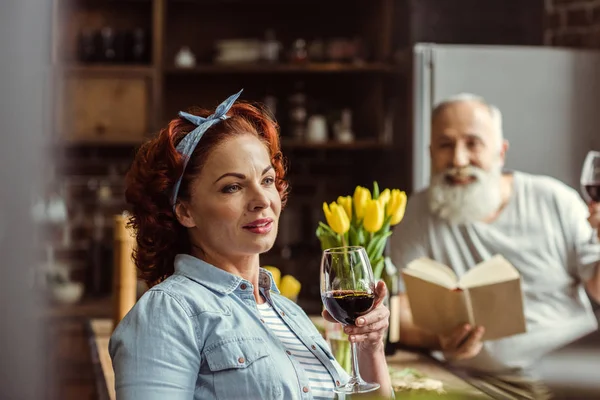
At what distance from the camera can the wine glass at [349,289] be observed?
3.40 feet

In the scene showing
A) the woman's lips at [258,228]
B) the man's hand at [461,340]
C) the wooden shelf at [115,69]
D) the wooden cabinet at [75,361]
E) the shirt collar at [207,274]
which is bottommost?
the wooden cabinet at [75,361]

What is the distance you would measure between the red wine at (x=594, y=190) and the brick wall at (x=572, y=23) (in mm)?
1099

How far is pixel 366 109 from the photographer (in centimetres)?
342

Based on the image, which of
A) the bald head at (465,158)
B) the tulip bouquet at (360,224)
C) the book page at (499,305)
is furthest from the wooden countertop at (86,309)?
the tulip bouquet at (360,224)

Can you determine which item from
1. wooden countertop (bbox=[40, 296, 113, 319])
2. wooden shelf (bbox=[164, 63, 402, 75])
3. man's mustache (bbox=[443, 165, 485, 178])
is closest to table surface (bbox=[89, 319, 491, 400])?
man's mustache (bbox=[443, 165, 485, 178])

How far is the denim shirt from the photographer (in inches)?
34.6

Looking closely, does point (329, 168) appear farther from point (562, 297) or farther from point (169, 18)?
point (562, 297)

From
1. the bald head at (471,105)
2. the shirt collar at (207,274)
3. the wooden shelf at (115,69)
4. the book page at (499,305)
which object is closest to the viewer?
the shirt collar at (207,274)

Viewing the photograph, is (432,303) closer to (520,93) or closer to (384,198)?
(384,198)

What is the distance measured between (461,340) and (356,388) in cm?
91

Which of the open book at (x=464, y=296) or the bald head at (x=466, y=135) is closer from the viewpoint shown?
the open book at (x=464, y=296)

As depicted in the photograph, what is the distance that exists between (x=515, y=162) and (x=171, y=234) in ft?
6.08

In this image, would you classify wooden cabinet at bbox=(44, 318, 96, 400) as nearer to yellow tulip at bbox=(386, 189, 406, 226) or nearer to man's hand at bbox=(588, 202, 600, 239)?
man's hand at bbox=(588, 202, 600, 239)

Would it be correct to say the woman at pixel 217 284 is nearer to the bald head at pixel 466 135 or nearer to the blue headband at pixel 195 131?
the blue headband at pixel 195 131
